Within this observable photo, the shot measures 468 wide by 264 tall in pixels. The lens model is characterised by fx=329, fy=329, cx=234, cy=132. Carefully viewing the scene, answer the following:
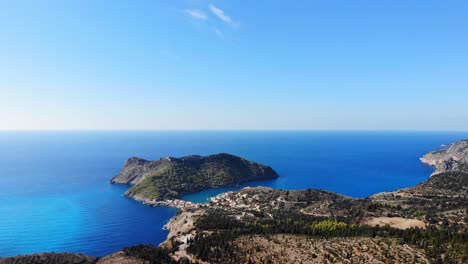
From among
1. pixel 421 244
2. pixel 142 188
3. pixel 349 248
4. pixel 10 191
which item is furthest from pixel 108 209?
pixel 421 244

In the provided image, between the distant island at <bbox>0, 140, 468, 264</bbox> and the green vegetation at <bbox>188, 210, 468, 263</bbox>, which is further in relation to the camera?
the distant island at <bbox>0, 140, 468, 264</bbox>

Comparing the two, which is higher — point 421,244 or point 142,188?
point 421,244

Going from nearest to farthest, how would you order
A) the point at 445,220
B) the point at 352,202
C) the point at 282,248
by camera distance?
the point at 282,248
the point at 445,220
the point at 352,202

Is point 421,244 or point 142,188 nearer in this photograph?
point 421,244

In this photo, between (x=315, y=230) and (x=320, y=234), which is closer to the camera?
(x=320, y=234)

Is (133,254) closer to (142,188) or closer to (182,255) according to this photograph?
(182,255)

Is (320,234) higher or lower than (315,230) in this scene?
higher

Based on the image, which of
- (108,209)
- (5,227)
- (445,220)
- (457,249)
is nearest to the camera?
(457,249)

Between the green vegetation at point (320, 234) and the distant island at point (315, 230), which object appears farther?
the distant island at point (315, 230)
